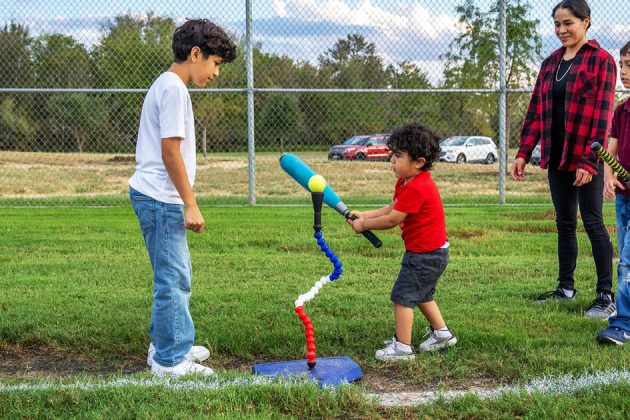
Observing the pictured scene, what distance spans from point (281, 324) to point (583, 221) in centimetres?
207

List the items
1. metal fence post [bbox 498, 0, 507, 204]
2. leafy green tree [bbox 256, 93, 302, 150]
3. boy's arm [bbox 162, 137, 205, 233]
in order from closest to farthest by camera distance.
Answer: boy's arm [bbox 162, 137, 205, 233] < metal fence post [bbox 498, 0, 507, 204] < leafy green tree [bbox 256, 93, 302, 150]

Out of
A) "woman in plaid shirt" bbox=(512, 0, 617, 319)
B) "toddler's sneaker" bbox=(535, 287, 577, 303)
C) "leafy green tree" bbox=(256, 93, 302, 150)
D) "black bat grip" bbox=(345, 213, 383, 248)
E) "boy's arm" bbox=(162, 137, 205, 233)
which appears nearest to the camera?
"boy's arm" bbox=(162, 137, 205, 233)

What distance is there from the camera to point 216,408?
3.29m

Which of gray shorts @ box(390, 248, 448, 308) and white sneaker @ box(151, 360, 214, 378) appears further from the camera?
gray shorts @ box(390, 248, 448, 308)

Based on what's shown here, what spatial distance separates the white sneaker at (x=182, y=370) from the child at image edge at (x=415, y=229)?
0.93m

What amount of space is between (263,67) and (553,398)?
816 centimetres

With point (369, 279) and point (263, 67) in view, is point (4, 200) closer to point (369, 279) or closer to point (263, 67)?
point (263, 67)

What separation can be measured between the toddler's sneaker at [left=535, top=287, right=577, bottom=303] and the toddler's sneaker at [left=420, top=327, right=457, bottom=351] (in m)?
1.25

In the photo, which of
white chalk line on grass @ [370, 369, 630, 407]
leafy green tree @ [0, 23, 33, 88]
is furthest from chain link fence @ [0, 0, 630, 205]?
white chalk line on grass @ [370, 369, 630, 407]

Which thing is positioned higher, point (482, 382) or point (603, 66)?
point (603, 66)

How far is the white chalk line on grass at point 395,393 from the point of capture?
3518 mm

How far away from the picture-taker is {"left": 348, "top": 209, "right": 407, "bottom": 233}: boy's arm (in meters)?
4.19

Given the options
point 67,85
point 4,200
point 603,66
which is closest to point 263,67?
point 67,85

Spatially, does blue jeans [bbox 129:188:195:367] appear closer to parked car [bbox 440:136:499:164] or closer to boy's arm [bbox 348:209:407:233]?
boy's arm [bbox 348:209:407:233]
